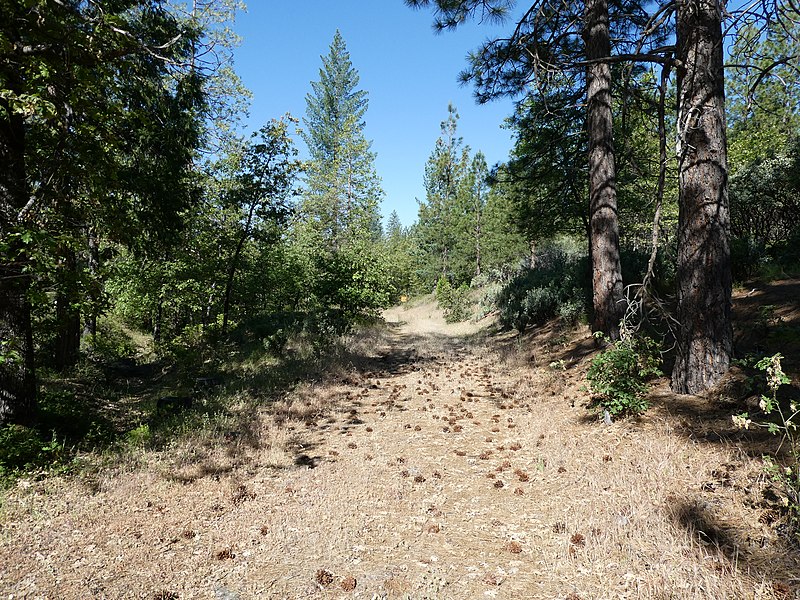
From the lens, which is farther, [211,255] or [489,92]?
[211,255]

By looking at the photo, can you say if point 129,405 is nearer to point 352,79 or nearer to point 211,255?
point 211,255

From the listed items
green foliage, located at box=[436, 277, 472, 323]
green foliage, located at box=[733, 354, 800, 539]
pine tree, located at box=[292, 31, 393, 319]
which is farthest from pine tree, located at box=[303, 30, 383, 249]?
green foliage, located at box=[733, 354, 800, 539]

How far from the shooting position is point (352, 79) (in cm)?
3447

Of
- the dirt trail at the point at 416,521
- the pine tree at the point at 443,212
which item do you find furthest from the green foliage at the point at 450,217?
the dirt trail at the point at 416,521

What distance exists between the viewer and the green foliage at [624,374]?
4.88 m

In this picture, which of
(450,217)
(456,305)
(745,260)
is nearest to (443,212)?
(450,217)

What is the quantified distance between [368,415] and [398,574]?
154 inches

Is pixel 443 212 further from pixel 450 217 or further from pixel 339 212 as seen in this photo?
pixel 339 212

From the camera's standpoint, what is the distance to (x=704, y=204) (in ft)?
15.3

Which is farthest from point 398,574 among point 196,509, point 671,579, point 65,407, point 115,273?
point 65,407

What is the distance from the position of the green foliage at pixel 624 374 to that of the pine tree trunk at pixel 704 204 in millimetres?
477

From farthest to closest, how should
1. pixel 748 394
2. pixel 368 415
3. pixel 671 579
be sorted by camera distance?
pixel 368 415
pixel 748 394
pixel 671 579

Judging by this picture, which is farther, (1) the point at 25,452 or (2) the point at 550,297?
(2) the point at 550,297

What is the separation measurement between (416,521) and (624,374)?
329 centimetres
